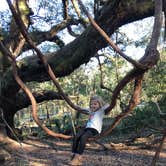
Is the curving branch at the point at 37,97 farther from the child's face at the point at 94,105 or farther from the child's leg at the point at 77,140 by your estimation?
the child's face at the point at 94,105

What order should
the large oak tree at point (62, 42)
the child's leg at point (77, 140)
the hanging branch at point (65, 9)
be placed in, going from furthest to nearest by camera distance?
the hanging branch at point (65, 9) < the large oak tree at point (62, 42) < the child's leg at point (77, 140)

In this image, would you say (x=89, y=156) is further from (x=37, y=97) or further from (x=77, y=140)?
(x=77, y=140)

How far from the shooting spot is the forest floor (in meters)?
8.09

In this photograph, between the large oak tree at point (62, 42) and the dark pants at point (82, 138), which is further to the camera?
the large oak tree at point (62, 42)

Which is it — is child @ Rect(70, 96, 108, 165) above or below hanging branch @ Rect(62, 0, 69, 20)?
below

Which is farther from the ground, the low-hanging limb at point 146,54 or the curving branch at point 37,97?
the curving branch at point 37,97

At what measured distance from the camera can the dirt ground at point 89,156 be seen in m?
8.09

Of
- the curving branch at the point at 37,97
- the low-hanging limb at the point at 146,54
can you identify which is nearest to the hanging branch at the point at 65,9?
the curving branch at the point at 37,97

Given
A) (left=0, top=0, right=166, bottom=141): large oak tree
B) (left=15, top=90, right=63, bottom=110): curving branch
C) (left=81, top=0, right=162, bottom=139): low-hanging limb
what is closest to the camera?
(left=81, top=0, right=162, bottom=139): low-hanging limb

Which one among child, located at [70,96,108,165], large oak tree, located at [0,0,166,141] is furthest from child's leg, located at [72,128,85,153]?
large oak tree, located at [0,0,166,141]

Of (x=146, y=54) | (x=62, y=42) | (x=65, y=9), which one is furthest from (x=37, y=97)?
(x=146, y=54)

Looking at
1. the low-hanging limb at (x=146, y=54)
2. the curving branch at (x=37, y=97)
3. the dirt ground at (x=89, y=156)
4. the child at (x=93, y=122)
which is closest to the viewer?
the low-hanging limb at (x=146, y=54)

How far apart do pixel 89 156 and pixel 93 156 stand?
8cm

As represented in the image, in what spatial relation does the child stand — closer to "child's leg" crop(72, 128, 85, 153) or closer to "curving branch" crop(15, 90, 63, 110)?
"child's leg" crop(72, 128, 85, 153)
